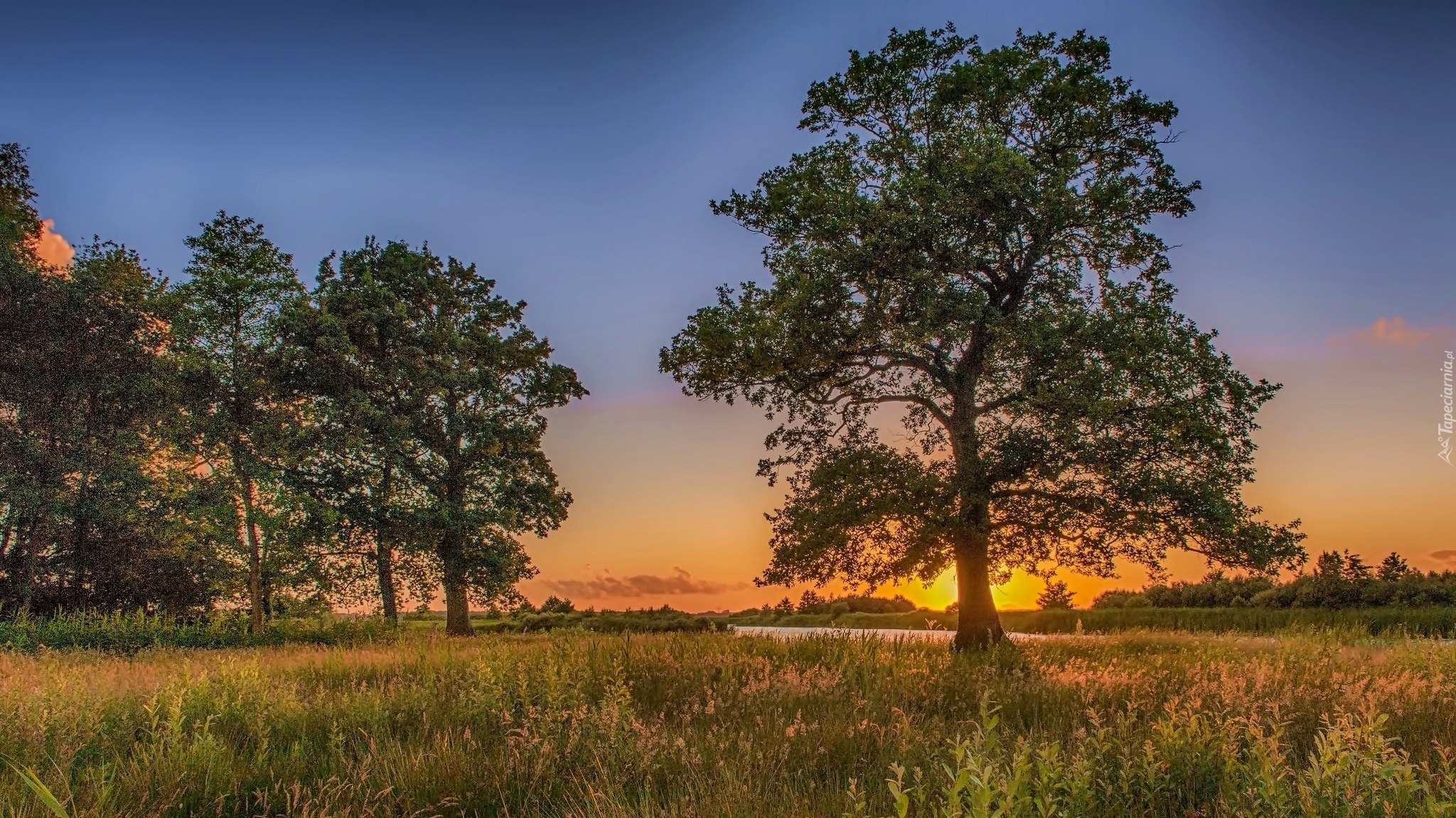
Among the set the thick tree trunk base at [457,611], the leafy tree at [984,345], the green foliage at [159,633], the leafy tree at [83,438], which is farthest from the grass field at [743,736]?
the leafy tree at [83,438]

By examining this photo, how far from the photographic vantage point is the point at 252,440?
26.5m

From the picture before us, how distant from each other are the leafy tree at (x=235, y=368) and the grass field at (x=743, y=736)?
50.9 ft

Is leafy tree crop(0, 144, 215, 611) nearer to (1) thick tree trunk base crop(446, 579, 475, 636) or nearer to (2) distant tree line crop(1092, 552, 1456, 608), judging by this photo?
(1) thick tree trunk base crop(446, 579, 475, 636)

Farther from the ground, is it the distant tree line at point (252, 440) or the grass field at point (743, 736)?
the distant tree line at point (252, 440)

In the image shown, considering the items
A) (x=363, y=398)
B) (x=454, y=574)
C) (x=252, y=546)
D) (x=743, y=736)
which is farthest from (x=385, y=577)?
(x=743, y=736)

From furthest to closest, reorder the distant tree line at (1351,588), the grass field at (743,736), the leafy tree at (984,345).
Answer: the distant tree line at (1351,588), the leafy tree at (984,345), the grass field at (743,736)

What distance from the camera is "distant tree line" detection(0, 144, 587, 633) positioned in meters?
26.3

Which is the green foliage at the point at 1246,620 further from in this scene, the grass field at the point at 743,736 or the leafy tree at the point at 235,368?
the leafy tree at the point at 235,368

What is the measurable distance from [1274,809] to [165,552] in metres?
33.0

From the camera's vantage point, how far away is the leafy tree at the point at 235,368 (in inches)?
1040

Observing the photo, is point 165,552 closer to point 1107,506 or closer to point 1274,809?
point 1107,506

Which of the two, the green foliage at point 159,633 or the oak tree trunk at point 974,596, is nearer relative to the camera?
the oak tree trunk at point 974,596

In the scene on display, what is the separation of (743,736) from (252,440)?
2607cm

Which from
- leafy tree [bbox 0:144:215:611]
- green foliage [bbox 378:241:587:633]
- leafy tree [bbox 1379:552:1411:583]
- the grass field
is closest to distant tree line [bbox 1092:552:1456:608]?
leafy tree [bbox 1379:552:1411:583]
